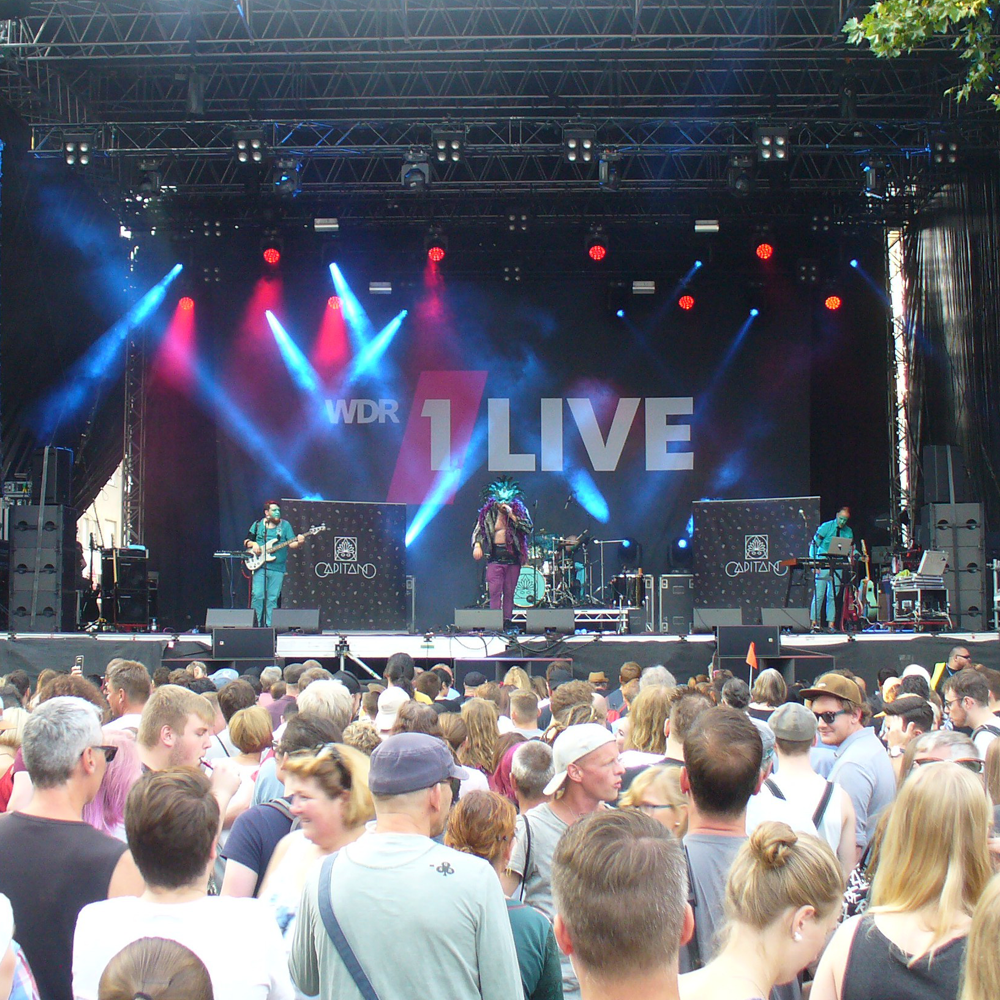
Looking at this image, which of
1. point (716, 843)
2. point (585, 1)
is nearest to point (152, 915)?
point (716, 843)

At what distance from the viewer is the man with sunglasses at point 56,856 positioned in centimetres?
281

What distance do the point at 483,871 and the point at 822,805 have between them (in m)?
1.77

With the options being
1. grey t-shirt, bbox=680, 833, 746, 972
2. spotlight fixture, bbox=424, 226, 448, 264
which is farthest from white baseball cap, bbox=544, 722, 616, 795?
spotlight fixture, bbox=424, 226, 448, 264

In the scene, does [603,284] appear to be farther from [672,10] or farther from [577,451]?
[672,10]

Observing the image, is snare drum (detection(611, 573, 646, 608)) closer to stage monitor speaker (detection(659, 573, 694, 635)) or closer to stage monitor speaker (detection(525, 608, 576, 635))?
stage monitor speaker (detection(659, 573, 694, 635))

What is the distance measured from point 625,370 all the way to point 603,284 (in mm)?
1495

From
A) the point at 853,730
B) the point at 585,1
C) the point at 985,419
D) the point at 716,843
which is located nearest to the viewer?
the point at 716,843

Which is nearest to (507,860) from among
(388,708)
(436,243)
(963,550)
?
(388,708)

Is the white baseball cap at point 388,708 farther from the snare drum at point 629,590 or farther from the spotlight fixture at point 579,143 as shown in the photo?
the snare drum at point 629,590

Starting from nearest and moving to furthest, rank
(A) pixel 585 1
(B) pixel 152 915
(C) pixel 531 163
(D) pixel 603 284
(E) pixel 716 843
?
(B) pixel 152 915 → (E) pixel 716 843 → (A) pixel 585 1 → (C) pixel 531 163 → (D) pixel 603 284

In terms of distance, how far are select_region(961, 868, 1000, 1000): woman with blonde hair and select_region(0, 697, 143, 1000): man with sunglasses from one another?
198cm

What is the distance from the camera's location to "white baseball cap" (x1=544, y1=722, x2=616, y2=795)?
3.27 m

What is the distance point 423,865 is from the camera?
7.93 ft

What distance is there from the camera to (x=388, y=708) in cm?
577
